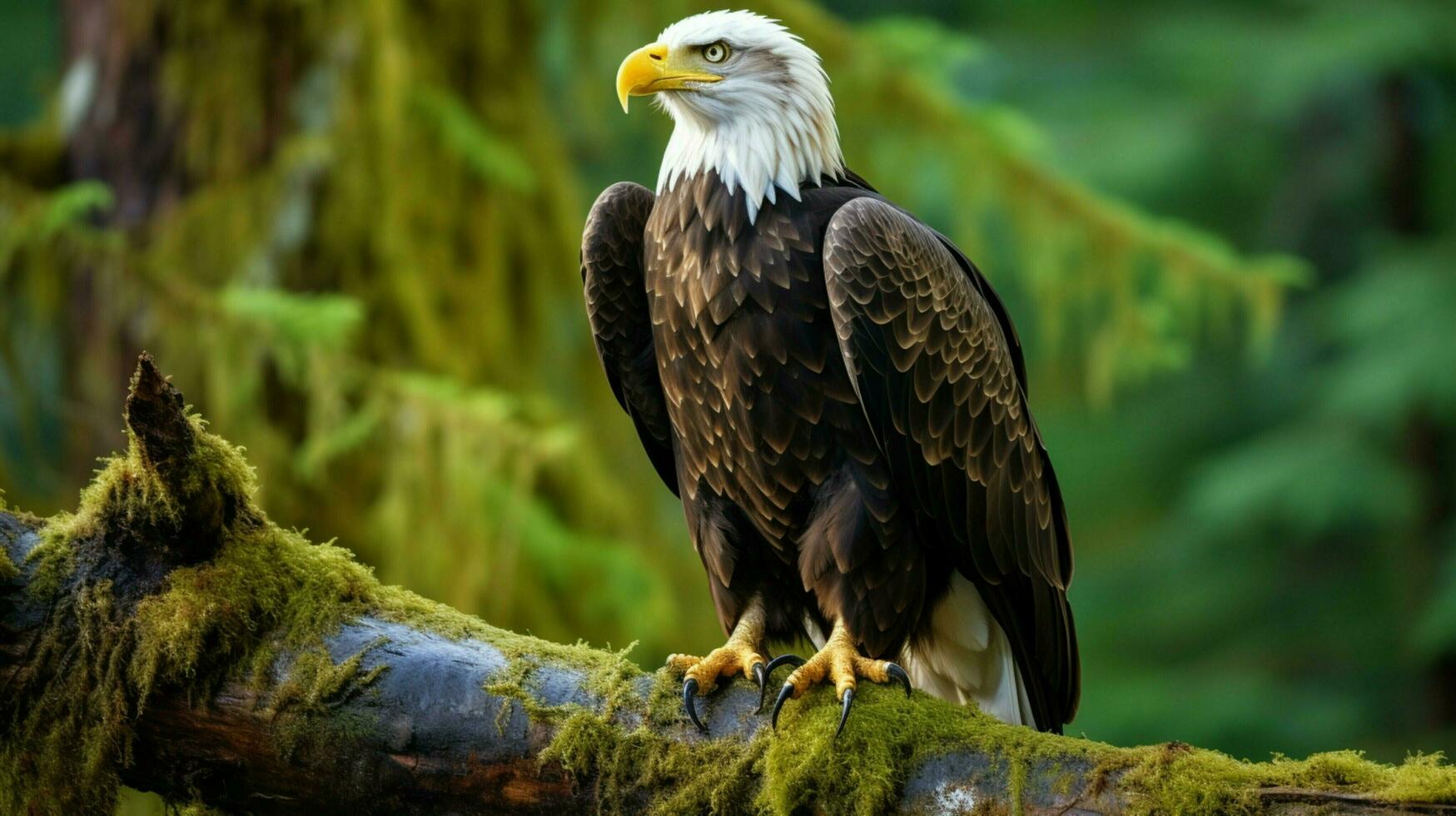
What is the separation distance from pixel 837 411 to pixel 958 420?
40cm

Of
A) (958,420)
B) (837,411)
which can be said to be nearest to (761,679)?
(837,411)

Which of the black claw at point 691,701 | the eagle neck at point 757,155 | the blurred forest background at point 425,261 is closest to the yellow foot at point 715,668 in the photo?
the black claw at point 691,701

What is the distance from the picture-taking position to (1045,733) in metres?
2.97

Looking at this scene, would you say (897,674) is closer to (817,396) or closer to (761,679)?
(761,679)

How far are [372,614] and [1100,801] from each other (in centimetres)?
166

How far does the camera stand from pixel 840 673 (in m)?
3.47

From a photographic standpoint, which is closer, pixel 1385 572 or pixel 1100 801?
pixel 1100 801

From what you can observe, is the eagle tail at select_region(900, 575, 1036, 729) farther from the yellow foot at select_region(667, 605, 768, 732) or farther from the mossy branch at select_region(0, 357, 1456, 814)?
the mossy branch at select_region(0, 357, 1456, 814)

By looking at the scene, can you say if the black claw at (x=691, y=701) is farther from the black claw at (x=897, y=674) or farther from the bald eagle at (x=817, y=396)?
the black claw at (x=897, y=674)

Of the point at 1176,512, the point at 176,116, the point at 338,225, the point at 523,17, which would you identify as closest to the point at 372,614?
the point at 338,225

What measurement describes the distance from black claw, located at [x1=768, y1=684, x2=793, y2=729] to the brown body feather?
1.82 feet

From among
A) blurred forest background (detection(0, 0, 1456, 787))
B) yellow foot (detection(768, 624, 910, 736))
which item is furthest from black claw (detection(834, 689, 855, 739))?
blurred forest background (detection(0, 0, 1456, 787))

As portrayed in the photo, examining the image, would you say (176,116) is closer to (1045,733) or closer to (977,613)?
(977,613)

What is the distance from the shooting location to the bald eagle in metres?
3.87
